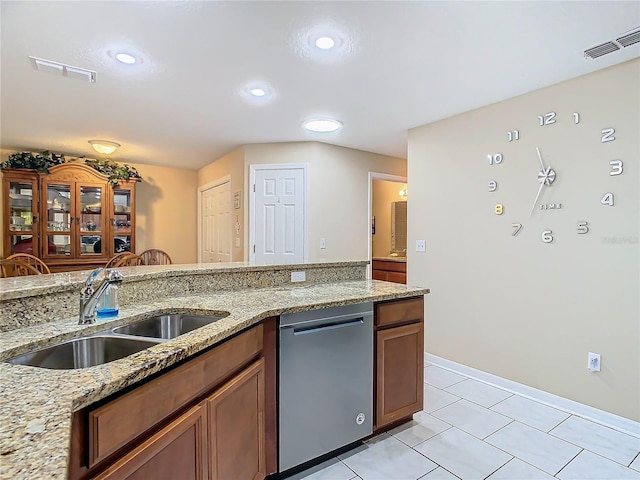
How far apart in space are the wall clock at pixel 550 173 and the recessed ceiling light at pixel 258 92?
6.32ft

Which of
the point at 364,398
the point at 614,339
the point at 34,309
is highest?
the point at 34,309

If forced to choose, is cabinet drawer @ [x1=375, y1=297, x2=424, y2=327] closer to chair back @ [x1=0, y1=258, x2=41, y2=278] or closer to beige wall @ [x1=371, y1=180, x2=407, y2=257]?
chair back @ [x1=0, y1=258, x2=41, y2=278]

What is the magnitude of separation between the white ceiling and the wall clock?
14.5 inches

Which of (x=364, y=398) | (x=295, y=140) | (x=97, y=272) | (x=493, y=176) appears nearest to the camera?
(x=97, y=272)

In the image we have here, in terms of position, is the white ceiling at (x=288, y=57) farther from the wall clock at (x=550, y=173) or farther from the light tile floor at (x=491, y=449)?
the light tile floor at (x=491, y=449)

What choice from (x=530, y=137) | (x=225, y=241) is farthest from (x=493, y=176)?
(x=225, y=241)

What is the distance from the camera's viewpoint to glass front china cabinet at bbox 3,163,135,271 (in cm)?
432

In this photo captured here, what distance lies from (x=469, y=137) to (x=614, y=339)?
1862 mm

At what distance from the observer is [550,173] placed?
256cm

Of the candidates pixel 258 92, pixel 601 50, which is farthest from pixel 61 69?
pixel 601 50

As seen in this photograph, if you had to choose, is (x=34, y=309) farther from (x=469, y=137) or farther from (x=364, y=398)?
(x=469, y=137)

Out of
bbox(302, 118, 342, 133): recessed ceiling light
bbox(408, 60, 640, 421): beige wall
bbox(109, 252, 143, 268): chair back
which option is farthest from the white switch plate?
bbox(109, 252, 143, 268): chair back

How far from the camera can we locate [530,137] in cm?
269

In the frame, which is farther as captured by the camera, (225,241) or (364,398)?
(225,241)
